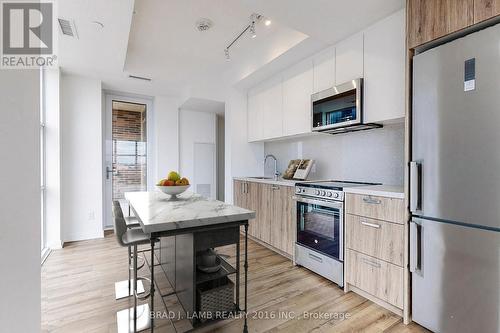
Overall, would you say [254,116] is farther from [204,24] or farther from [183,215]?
[183,215]

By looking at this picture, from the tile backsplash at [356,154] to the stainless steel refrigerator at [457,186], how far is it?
746 millimetres

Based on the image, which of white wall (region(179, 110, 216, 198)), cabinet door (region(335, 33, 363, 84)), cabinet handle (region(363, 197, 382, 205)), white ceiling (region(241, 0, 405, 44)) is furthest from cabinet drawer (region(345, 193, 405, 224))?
white wall (region(179, 110, 216, 198))

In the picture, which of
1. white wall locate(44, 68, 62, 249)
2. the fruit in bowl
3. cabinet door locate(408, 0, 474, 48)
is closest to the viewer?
cabinet door locate(408, 0, 474, 48)

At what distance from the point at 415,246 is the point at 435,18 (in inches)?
64.5

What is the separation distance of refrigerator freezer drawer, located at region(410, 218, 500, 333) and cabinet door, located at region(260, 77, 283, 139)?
2222mm

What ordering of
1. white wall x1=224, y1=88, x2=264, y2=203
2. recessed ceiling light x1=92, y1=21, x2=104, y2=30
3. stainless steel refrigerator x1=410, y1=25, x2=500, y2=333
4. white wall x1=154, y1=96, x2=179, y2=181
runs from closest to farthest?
stainless steel refrigerator x1=410, y1=25, x2=500, y2=333, recessed ceiling light x1=92, y1=21, x2=104, y2=30, white wall x1=224, y1=88, x2=264, y2=203, white wall x1=154, y1=96, x2=179, y2=181

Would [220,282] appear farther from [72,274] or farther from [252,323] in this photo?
[72,274]

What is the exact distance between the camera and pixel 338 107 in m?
2.60

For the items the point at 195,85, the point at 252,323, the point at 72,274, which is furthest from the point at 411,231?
the point at 195,85

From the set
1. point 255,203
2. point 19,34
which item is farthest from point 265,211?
point 19,34

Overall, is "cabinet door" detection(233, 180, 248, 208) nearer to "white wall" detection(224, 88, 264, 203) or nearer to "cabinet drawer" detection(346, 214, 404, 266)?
"white wall" detection(224, 88, 264, 203)

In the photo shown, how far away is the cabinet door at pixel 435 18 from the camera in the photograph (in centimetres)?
152

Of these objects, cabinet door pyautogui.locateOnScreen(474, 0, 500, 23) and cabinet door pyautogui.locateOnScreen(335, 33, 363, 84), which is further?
cabinet door pyautogui.locateOnScreen(335, 33, 363, 84)

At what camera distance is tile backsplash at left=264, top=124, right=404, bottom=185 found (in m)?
2.49
